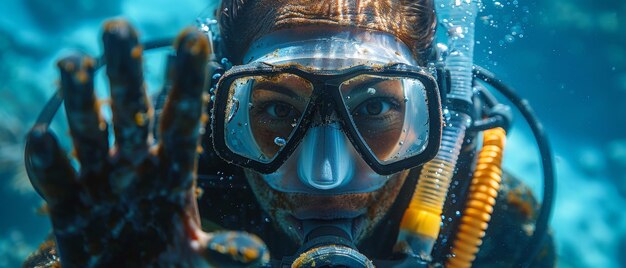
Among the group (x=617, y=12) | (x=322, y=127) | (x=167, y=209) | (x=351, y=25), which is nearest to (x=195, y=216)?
(x=167, y=209)

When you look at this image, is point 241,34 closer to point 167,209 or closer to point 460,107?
point 460,107

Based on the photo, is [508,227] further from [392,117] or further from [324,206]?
[324,206]

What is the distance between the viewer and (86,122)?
1.18 m

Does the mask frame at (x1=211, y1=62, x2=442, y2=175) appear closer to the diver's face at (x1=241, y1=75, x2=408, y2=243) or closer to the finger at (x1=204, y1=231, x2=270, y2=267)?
the diver's face at (x1=241, y1=75, x2=408, y2=243)

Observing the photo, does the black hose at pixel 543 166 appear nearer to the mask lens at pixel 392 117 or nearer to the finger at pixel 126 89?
the mask lens at pixel 392 117

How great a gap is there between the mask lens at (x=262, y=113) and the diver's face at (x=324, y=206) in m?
0.22

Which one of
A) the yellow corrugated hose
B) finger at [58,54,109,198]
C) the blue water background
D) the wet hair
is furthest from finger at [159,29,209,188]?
the blue water background

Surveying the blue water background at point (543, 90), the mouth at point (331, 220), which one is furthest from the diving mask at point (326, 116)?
the blue water background at point (543, 90)

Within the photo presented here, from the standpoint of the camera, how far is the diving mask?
7.90 ft

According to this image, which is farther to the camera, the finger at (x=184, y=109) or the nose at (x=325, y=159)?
the nose at (x=325, y=159)

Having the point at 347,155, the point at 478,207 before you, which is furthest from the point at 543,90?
the point at 347,155

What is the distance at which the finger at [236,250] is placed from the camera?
1.19m

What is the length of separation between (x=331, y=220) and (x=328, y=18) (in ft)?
3.91

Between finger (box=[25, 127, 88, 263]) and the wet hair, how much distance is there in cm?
180
